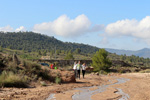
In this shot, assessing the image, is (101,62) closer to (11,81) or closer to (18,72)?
(18,72)

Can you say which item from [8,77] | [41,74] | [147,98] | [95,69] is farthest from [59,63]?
[147,98]

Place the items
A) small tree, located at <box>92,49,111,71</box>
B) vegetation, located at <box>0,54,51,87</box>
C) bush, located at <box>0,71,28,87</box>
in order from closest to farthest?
bush, located at <box>0,71,28,87</box> → vegetation, located at <box>0,54,51,87</box> → small tree, located at <box>92,49,111,71</box>

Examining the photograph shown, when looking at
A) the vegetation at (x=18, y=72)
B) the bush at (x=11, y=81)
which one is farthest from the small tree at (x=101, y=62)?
the bush at (x=11, y=81)

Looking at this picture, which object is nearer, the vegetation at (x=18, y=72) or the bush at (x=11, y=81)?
the bush at (x=11, y=81)

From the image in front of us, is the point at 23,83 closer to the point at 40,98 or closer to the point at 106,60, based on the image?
the point at 40,98

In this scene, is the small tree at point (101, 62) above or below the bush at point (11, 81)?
above

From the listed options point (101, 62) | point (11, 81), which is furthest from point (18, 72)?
point (101, 62)

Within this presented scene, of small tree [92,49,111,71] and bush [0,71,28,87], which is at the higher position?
small tree [92,49,111,71]

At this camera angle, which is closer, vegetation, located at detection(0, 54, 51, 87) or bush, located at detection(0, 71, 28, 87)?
bush, located at detection(0, 71, 28, 87)

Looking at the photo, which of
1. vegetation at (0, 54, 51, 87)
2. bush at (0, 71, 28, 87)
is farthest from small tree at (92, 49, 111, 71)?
bush at (0, 71, 28, 87)

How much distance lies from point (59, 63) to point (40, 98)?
167 ft

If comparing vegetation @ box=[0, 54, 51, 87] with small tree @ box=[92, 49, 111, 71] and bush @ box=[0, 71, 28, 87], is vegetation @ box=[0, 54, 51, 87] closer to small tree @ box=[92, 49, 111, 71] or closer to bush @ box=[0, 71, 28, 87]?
bush @ box=[0, 71, 28, 87]

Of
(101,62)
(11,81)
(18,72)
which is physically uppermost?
(101,62)

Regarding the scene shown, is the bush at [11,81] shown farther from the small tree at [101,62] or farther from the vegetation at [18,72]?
the small tree at [101,62]
